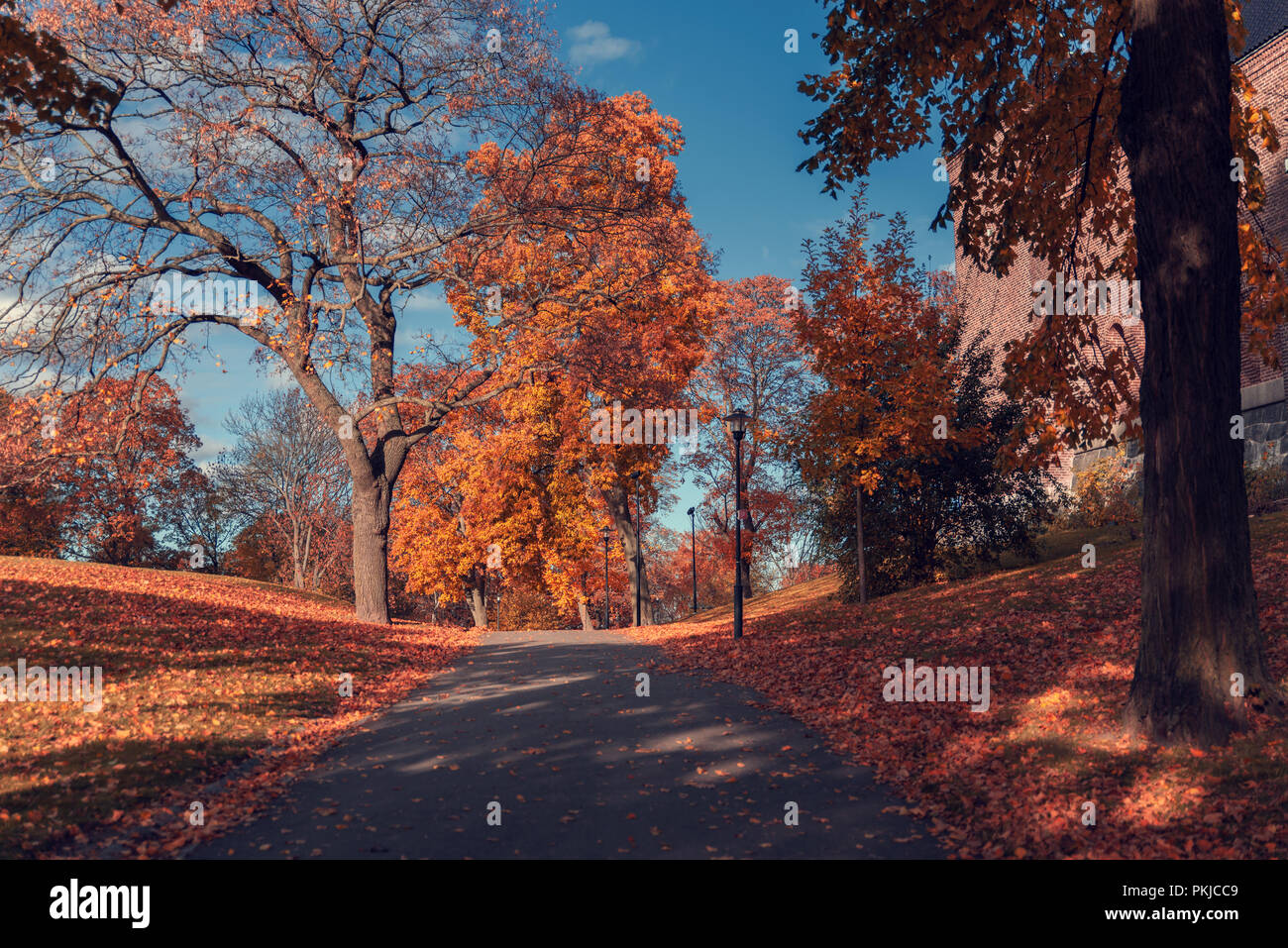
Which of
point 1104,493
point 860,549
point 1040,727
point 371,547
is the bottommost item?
point 1040,727

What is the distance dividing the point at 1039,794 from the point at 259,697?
9.12m

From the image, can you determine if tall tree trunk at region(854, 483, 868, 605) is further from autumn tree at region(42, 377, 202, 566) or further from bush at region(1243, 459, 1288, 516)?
autumn tree at region(42, 377, 202, 566)

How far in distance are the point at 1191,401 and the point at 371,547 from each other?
63.2 ft

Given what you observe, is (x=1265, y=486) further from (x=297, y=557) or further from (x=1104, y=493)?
(x=297, y=557)

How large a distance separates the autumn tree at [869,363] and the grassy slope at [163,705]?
9956mm

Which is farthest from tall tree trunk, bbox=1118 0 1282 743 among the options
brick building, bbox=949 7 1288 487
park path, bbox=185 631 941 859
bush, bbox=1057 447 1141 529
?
bush, bbox=1057 447 1141 529

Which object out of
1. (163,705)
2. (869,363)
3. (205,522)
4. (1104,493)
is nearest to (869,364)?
(869,363)

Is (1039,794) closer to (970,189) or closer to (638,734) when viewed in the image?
(638,734)

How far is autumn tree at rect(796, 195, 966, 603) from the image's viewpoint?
61.1 feet

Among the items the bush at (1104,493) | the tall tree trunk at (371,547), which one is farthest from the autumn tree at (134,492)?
the bush at (1104,493)

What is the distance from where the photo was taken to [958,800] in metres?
6.52

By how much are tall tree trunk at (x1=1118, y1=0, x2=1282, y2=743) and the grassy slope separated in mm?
7732

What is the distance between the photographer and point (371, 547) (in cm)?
2184
